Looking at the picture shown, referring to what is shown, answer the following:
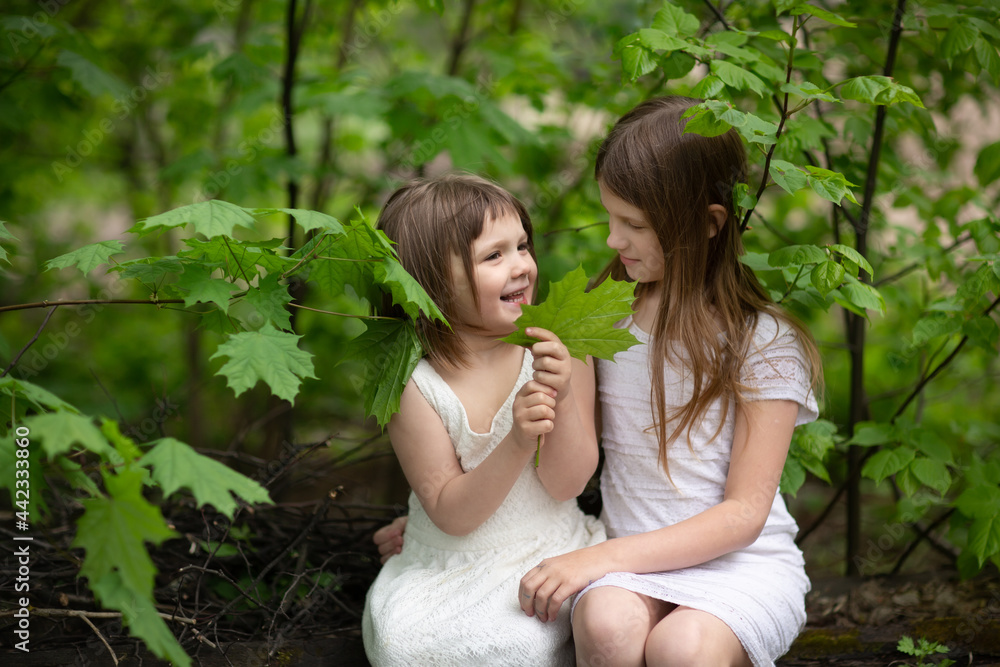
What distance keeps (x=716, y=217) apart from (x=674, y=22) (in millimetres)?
501

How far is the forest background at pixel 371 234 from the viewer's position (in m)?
1.46

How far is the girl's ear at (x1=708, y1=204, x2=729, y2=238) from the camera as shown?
5.93 feet

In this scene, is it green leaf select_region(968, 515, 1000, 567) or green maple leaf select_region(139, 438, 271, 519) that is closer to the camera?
green maple leaf select_region(139, 438, 271, 519)

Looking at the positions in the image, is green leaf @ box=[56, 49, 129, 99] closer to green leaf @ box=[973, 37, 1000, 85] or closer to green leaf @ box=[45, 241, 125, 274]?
green leaf @ box=[45, 241, 125, 274]

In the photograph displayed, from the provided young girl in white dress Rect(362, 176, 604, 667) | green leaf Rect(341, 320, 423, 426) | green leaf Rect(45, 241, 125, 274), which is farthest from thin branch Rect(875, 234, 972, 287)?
green leaf Rect(45, 241, 125, 274)

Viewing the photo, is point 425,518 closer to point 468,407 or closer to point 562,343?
point 468,407

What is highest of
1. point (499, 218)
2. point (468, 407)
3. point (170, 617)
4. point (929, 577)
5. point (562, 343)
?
point (499, 218)

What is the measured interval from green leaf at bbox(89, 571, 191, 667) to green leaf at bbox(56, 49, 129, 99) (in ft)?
6.54

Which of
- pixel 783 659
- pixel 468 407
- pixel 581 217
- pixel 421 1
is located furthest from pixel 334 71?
pixel 783 659

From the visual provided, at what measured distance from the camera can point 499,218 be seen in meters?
1.81

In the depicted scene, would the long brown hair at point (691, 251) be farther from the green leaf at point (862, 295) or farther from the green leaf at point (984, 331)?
the green leaf at point (984, 331)

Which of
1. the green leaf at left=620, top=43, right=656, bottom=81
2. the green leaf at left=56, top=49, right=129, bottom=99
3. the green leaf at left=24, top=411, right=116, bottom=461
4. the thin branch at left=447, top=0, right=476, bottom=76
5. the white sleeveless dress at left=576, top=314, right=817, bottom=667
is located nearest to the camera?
the green leaf at left=24, top=411, right=116, bottom=461

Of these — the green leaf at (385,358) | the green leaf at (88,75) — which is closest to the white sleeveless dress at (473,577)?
the green leaf at (385,358)

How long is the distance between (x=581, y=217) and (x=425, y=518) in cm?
163
